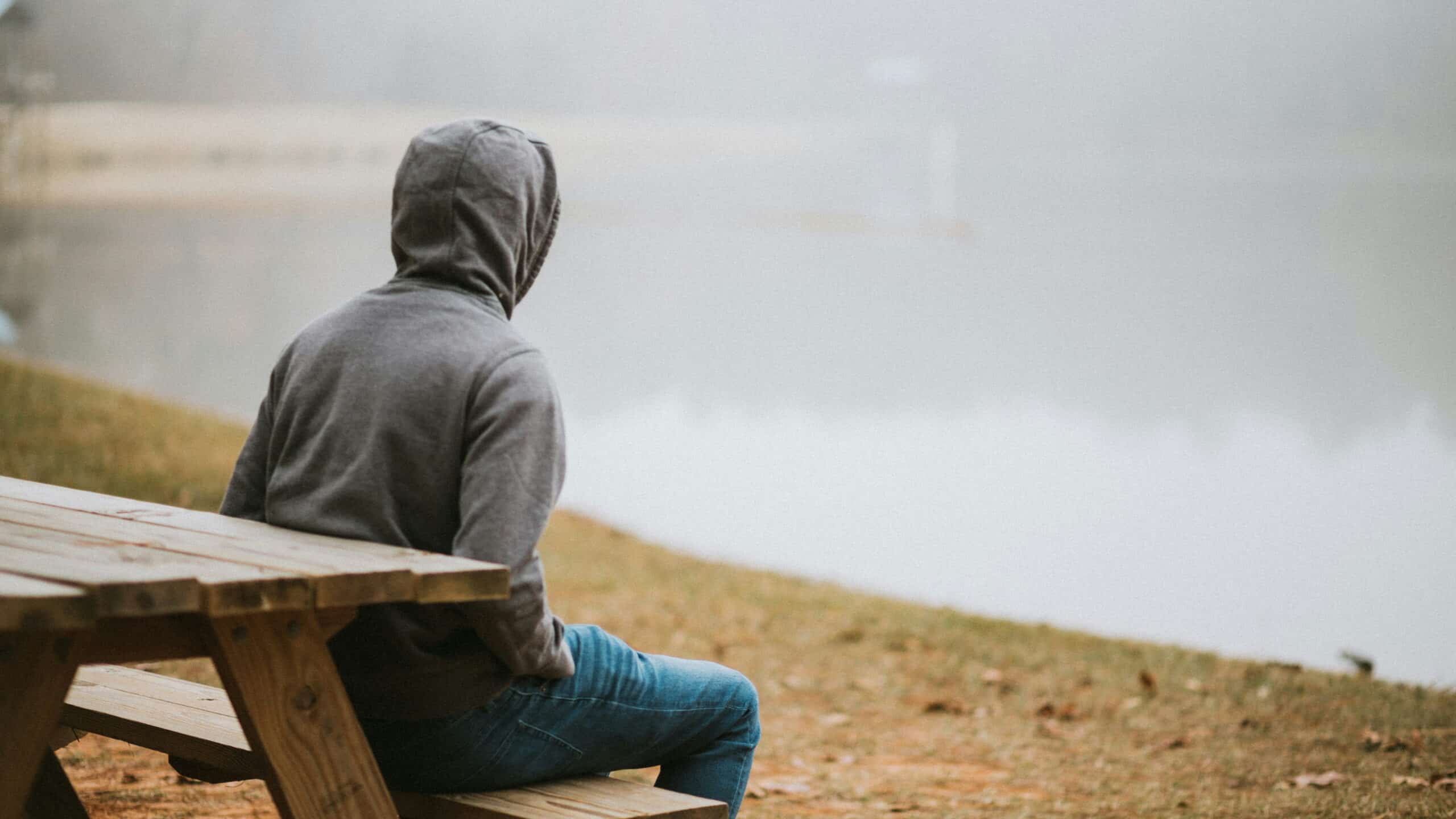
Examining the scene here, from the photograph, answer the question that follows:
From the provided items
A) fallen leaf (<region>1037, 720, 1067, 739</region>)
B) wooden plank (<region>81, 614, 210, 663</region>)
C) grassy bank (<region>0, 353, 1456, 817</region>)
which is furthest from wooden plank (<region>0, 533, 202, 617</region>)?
fallen leaf (<region>1037, 720, 1067, 739</region>)

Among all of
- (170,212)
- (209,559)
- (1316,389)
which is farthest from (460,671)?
(170,212)

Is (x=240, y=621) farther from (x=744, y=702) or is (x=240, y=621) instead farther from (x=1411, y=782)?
(x=1411, y=782)

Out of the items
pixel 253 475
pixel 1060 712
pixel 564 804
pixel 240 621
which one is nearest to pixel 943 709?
pixel 1060 712

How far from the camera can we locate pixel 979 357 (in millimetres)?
21016

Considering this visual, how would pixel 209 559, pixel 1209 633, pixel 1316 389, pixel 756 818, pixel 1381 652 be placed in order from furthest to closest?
pixel 1316 389 → pixel 1209 633 → pixel 1381 652 → pixel 756 818 → pixel 209 559

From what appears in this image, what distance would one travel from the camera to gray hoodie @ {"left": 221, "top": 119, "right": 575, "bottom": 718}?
189cm

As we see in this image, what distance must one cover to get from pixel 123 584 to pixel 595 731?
33.9 inches

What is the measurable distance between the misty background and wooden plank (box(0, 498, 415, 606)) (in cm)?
1138

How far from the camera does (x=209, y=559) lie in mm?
1712

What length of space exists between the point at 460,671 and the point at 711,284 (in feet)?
69.9

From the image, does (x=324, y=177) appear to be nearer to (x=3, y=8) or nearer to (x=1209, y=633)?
(x=3, y=8)

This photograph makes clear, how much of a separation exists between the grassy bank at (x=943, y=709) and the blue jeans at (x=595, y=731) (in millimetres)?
1459

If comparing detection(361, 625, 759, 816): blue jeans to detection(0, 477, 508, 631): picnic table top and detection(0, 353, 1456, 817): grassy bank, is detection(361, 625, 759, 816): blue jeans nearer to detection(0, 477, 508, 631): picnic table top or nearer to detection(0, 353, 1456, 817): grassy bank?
detection(0, 477, 508, 631): picnic table top

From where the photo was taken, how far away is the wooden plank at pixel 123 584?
144cm
